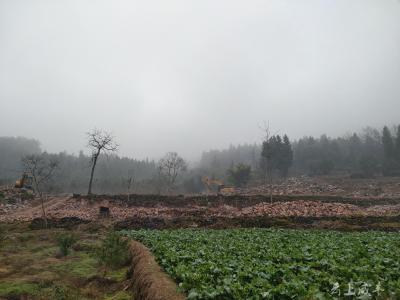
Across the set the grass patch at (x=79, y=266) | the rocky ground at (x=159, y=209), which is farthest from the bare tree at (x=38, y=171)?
the grass patch at (x=79, y=266)

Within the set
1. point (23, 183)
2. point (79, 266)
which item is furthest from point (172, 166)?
point (79, 266)

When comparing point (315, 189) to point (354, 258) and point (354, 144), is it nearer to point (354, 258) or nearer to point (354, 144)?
point (354, 258)

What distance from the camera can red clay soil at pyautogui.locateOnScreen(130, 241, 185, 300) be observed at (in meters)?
9.30

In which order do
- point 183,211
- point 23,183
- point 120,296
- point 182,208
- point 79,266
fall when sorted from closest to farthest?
point 120,296 < point 79,266 < point 183,211 < point 182,208 < point 23,183

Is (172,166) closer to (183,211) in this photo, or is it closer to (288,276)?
(183,211)

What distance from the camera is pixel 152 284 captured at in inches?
416

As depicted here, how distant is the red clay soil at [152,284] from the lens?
30.5 feet

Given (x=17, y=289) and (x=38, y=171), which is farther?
(x=38, y=171)

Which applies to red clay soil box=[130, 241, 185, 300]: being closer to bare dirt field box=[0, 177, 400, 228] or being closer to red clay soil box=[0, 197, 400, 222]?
bare dirt field box=[0, 177, 400, 228]

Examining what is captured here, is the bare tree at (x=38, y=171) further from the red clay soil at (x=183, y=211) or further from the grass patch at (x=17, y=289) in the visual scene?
the grass patch at (x=17, y=289)

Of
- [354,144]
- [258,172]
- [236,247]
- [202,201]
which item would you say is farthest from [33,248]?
[354,144]

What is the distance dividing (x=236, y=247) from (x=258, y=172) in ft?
353

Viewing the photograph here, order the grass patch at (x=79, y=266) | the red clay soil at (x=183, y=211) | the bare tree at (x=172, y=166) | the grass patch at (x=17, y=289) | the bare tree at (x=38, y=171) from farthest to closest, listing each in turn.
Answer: the bare tree at (x=172, y=166), the red clay soil at (x=183, y=211), the bare tree at (x=38, y=171), the grass patch at (x=79, y=266), the grass patch at (x=17, y=289)

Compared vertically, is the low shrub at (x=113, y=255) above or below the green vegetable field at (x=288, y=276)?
below
